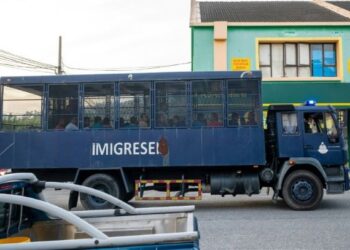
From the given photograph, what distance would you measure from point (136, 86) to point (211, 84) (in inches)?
76.9

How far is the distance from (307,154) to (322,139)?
56cm

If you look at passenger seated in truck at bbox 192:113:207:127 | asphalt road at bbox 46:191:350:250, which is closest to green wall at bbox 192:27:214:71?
asphalt road at bbox 46:191:350:250

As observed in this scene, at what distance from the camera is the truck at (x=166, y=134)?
11.3 m

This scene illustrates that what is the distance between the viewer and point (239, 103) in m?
11.3

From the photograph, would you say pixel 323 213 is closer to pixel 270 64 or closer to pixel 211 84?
pixel 211 84

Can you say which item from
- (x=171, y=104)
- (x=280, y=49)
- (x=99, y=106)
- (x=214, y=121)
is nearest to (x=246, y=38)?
(x=280, y=49)

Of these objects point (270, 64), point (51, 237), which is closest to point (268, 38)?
point (270, 64)

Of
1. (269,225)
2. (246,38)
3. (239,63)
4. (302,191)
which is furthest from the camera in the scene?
(246,38)

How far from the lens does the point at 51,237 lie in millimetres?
4746

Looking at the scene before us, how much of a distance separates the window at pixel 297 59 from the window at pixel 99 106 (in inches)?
459

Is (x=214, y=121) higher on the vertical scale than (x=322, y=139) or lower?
higher

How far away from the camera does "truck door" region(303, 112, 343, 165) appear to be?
11.4 meters

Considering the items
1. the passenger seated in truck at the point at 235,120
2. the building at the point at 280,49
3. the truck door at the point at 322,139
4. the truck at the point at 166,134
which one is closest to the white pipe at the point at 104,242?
the truck at the point at 166,134

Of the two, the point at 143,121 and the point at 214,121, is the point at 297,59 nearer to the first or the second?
the point at 214,121
